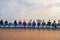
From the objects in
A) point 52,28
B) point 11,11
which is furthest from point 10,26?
point 52,28

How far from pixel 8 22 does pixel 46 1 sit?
1789 millimetres

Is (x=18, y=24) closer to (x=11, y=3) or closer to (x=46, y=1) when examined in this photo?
(x=11, y=3)

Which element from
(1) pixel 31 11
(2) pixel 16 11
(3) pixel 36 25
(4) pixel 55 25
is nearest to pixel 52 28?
(4) pixel 55 25

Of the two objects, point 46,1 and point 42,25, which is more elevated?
point 46,1

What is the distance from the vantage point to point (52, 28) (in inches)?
262

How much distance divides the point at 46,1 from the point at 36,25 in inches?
41.6

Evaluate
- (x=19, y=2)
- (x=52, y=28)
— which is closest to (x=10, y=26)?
(x=19, y=2)

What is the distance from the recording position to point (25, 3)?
22.2 feet

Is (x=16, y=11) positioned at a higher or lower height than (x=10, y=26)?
higher

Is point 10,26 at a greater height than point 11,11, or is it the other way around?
point 11,11

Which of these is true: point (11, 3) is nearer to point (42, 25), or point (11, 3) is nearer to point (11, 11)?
point (11, 11)

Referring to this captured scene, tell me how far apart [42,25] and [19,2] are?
134 centimetres

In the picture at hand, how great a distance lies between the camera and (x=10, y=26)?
6863 mm

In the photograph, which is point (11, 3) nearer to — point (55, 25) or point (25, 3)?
point (25, 3)
